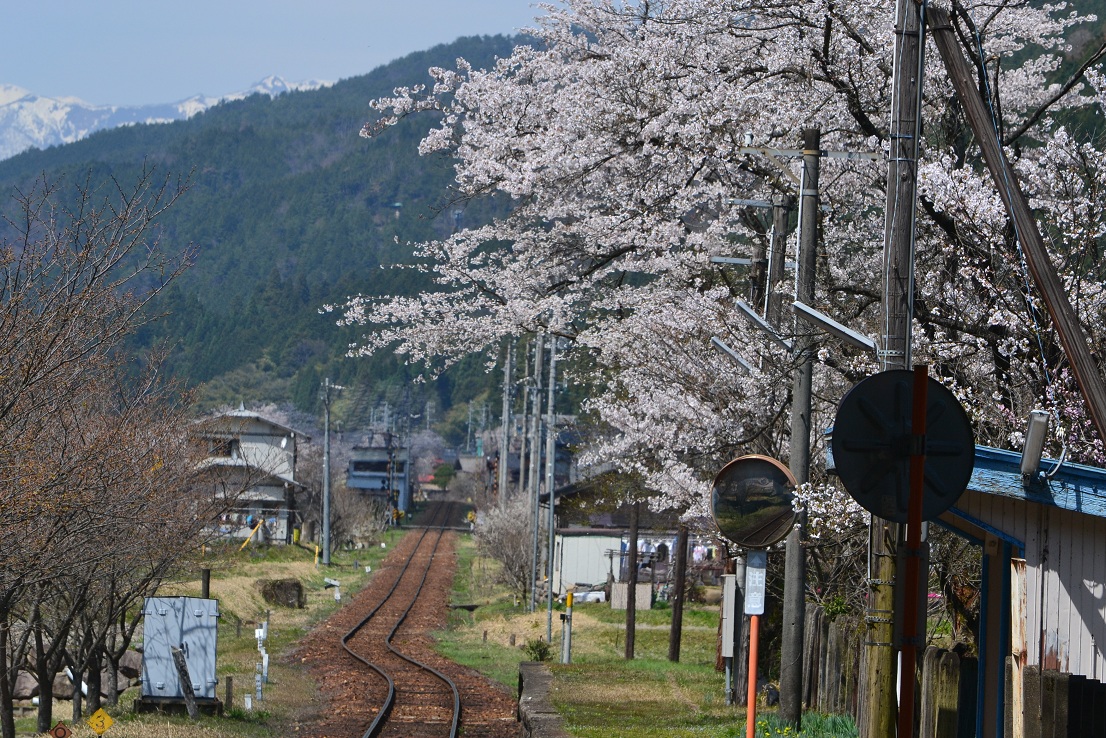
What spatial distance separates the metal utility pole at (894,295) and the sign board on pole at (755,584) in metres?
1.40

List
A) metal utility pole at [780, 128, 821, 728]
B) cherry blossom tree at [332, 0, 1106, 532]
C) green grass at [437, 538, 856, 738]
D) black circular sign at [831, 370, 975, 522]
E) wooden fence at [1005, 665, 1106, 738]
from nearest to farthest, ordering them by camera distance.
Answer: black circular sign at [831, 370, 975, 522] → wooden fence at [1005, 665, 1106, 738] → cherry blossom tree at [332, 0, 1106, 532] → metal utility pole at [780, 128, 821, 728] → green grass at [437, 538, 856, 738]

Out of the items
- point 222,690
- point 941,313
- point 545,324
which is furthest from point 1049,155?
point 222,690

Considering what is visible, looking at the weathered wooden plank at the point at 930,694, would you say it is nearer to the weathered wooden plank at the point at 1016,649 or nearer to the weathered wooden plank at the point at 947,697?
the weathered wooden plank at the point at 947,697

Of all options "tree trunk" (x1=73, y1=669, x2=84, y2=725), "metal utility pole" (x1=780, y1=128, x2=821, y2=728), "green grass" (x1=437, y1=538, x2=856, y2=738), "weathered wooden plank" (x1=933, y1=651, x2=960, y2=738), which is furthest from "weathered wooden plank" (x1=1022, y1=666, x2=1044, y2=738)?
"tree trunk" (x1=73, y1=669, x2=84, y2=725)

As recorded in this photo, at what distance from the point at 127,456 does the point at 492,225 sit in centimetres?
785

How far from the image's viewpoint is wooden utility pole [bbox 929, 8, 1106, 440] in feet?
26.7

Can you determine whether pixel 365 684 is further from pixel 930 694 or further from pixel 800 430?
pixel 930 694

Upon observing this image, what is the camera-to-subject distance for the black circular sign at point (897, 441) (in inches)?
223

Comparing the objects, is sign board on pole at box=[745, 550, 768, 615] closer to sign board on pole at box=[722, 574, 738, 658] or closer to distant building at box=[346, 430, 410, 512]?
sign board on pole at box=[722, 574, 738, 658]

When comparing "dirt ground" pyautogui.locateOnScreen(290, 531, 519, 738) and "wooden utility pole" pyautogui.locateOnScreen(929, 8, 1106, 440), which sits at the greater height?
"wooden utility pole" pyautogui.locateOnScreen(929, 8, 1106, 440)

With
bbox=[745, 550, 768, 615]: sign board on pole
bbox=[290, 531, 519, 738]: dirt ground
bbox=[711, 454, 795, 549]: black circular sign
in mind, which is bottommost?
bbox=[290, 531, 519, 738]: dirt ground

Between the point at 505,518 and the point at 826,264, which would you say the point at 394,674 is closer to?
the point at 826,264

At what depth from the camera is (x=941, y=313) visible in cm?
1245

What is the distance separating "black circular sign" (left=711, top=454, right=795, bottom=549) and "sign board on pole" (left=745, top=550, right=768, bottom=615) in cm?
26
